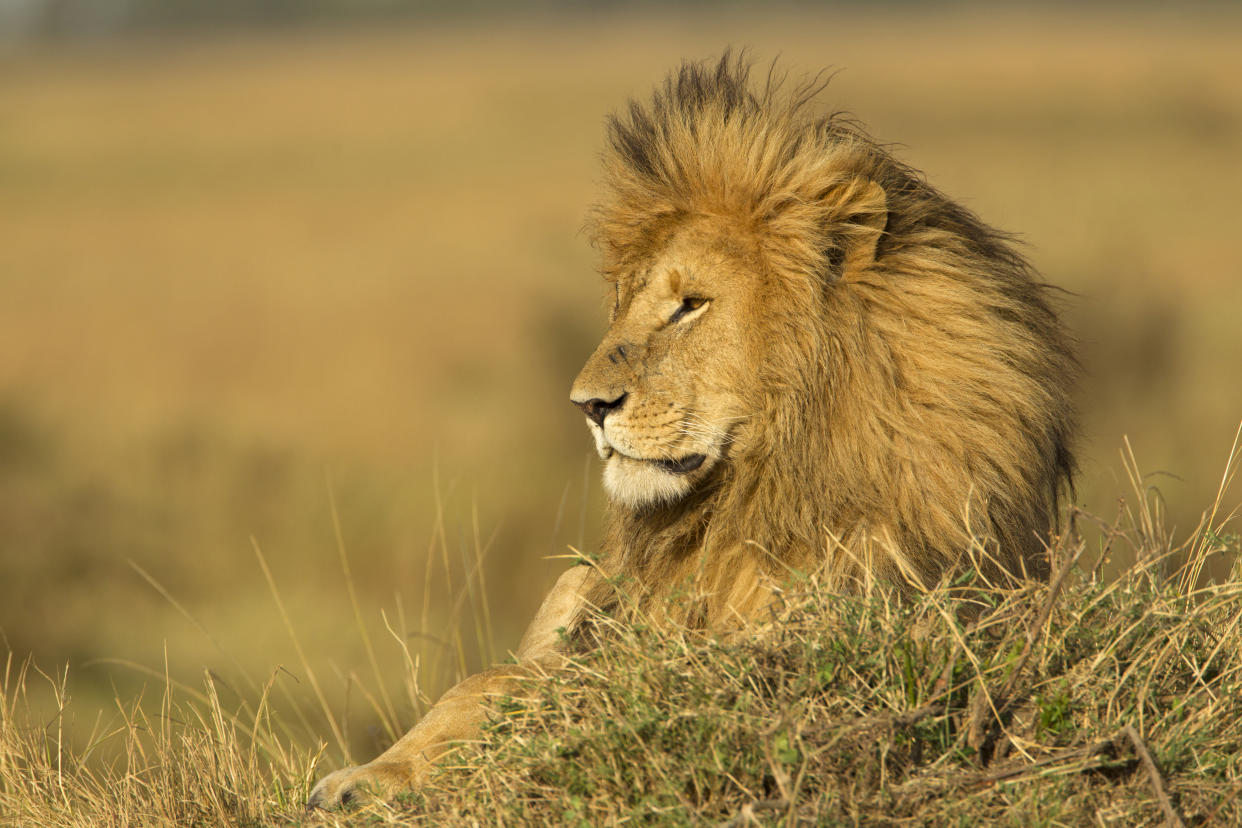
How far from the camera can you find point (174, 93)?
39094mm

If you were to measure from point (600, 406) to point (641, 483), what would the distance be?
0.24 meters

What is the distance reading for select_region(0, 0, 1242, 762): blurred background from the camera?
9.50 metres

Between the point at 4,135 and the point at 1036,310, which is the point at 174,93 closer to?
the point at 4,135

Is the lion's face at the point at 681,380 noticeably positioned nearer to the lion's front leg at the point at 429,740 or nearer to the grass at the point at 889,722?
the lion's front leg at the point at 429,740

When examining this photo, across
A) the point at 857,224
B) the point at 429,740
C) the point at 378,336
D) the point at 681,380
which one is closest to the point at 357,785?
the point at 429,740

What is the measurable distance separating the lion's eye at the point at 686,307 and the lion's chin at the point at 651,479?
396 mm

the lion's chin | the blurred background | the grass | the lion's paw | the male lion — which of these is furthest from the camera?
the blurred background

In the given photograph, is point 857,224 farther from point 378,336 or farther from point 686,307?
point 378,336

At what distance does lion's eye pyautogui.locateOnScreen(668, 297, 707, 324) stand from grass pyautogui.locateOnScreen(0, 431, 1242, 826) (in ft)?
3.02

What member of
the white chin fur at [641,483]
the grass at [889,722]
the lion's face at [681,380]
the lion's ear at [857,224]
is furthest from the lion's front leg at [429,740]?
the lion's ear at [857,224]

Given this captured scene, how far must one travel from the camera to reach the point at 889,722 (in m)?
2.66

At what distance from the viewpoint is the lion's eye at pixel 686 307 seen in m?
3.91

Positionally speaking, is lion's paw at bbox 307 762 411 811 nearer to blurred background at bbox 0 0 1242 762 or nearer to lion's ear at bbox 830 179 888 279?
blurred background at bbox 0 0 1242 762

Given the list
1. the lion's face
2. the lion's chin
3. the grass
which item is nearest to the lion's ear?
the lion's face
